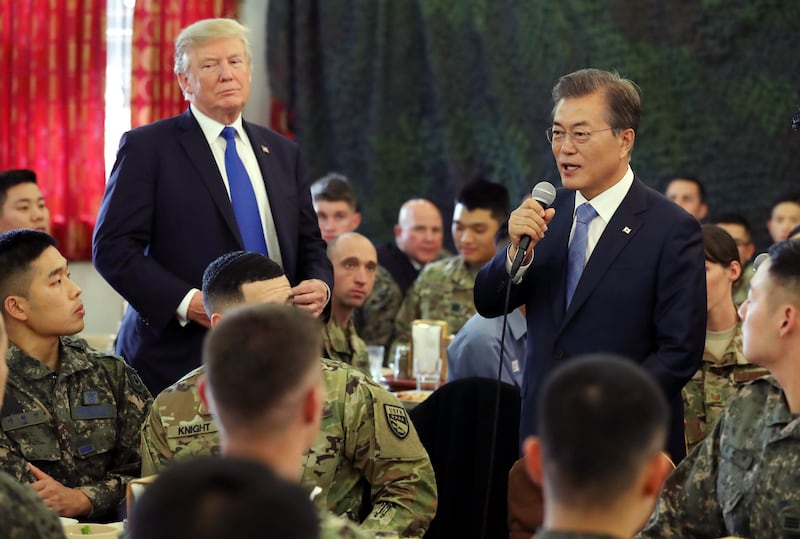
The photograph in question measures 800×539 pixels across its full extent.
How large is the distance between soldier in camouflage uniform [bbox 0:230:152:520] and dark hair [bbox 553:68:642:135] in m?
1.41

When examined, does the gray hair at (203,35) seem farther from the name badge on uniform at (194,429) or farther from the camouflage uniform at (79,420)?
the name badge on uniform at (194,429)

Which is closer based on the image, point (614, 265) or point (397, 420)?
point (397, 420)

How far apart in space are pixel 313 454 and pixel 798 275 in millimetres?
1110

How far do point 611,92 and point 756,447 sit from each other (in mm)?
970

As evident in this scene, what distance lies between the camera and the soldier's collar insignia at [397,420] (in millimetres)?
2740

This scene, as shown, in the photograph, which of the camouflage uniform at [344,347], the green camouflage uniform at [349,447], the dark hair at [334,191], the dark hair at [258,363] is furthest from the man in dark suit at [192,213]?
the dark hair at [334,191]

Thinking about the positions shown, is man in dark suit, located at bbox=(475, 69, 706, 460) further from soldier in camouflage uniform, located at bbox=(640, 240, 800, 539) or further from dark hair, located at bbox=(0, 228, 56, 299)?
dark hair, located at bbox=(0, 228, 56, 299)

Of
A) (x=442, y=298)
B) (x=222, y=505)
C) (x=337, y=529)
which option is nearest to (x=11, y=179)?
(x=442, y=298)

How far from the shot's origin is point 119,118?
7168 millimetres

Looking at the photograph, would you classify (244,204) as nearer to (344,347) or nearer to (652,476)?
(344,347)

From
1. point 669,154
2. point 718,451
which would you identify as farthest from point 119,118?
point 718,451

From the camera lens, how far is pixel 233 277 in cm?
293

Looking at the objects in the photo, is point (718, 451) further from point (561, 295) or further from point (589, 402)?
point (589, 402)

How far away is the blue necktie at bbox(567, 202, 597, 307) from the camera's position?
299cm
